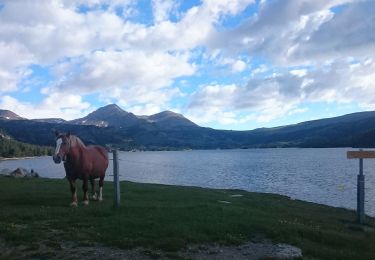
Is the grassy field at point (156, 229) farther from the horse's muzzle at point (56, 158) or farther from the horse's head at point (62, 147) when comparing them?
the horse's head at point (62, 147)

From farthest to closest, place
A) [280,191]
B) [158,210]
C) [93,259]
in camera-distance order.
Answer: [280,191] < [158,210] < [93,259]

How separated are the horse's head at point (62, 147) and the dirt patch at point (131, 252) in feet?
24.9

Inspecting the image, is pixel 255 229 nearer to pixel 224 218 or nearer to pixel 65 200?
pixel 224 218

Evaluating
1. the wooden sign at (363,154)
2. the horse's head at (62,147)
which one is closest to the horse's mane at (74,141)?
the horse's head at (62,147)

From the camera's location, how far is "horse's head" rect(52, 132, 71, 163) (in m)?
21.7

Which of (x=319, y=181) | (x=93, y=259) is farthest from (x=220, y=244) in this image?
(x=319, y=181)

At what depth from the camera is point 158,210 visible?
21.1 m

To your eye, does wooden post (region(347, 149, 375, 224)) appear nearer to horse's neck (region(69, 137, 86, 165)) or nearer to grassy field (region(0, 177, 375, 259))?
grassy field (region(0, 177, 375, 259))

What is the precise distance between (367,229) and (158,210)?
41.0 ft

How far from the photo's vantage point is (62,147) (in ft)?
72.3

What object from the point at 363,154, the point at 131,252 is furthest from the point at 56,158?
the point at 363,154

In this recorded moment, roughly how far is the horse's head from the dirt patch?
24.9 feet

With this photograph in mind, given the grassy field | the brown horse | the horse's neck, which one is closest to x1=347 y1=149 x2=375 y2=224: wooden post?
the grassy field

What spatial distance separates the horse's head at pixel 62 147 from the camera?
2173 centimetres
